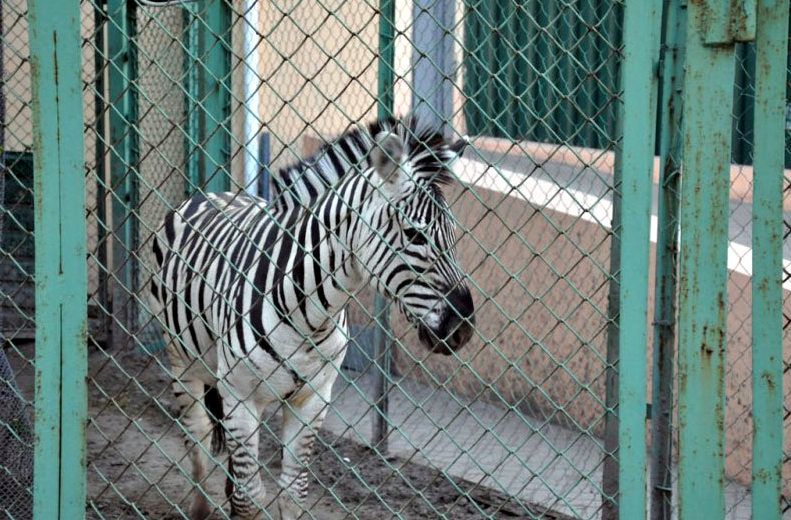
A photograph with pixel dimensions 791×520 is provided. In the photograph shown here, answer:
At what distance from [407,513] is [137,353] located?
3399mm

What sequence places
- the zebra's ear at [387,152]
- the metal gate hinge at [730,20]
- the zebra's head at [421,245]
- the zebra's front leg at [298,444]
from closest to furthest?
the metal gate hinge at [730,20]
the zebra's ear at [387,152]
the zebra's head at [421,245]
the zebra's front leg at [298,444]

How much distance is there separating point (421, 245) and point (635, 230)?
1865 mm

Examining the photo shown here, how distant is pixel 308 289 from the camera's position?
4453mm

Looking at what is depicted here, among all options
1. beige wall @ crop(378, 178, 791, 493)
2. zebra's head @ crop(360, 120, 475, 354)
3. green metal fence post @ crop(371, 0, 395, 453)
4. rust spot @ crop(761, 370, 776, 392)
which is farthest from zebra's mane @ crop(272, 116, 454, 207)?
rust spot @ crop(761, 370, 776, 392)

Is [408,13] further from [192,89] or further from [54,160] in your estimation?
[54,160]

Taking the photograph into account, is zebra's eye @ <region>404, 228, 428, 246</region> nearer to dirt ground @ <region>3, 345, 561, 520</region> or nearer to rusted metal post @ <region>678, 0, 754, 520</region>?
dirt ground @ <region>3, 345, 561, 520</region>

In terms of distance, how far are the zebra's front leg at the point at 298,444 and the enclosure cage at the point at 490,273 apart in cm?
9

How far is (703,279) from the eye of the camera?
2.08m

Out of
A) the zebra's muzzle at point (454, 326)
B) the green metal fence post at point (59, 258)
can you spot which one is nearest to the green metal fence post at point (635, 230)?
the green metal fence post at point (59, 258)

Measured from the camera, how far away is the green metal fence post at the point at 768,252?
83.1 inches

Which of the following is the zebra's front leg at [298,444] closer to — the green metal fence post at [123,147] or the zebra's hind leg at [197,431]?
the zebra's hind leg at [197,431]

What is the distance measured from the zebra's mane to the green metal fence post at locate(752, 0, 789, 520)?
4.36ft

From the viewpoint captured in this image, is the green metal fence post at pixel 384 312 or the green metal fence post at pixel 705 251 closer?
the green metal fence post at pixel 705 251

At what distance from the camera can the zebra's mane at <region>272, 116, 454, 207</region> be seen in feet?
11.8
